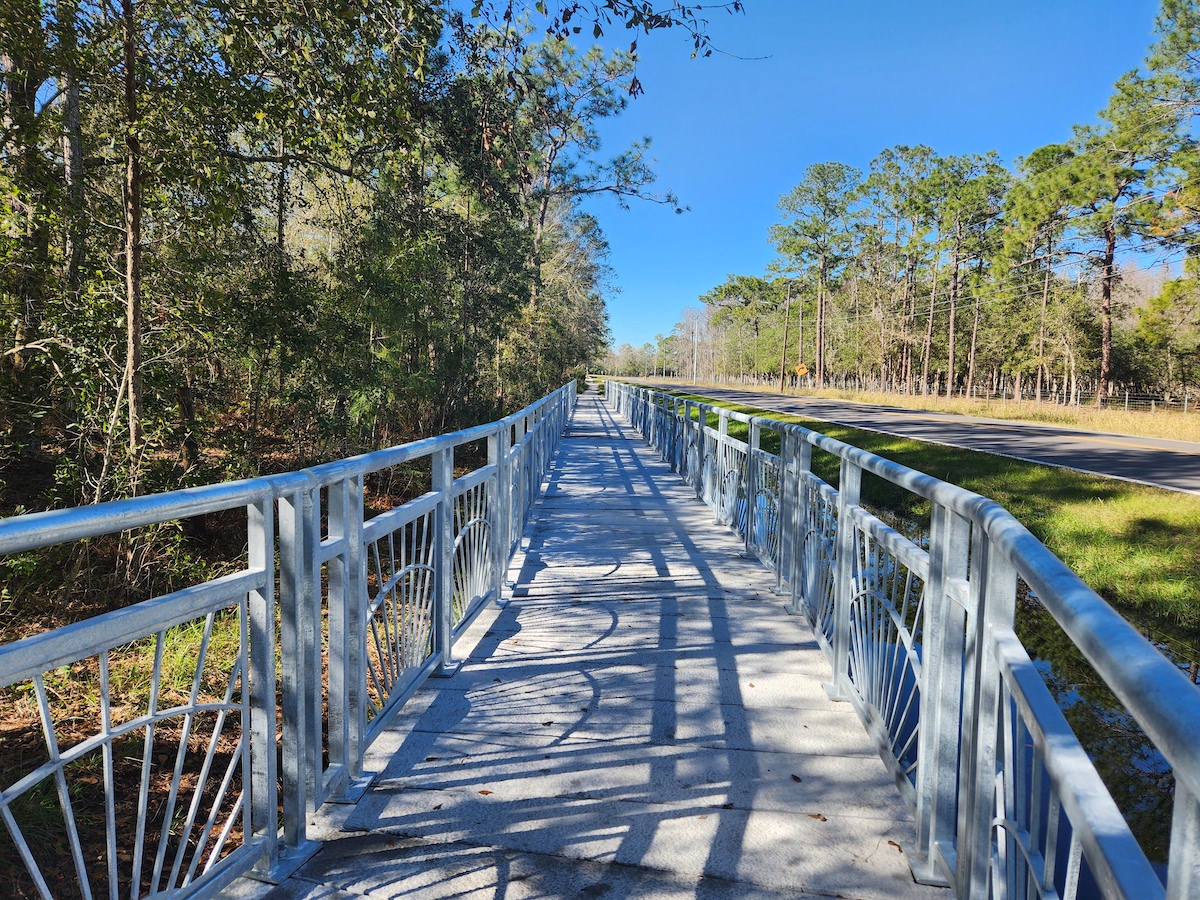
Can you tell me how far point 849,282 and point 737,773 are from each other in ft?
231

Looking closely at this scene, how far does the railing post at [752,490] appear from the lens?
660cm

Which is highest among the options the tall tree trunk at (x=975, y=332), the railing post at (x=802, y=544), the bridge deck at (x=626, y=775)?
the tall tree trunk at (x=975, y=332)

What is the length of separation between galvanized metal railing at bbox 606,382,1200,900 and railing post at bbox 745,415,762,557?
1.56 meters

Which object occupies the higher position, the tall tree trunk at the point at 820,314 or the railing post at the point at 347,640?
the tall tree trunk at the point at 820,314

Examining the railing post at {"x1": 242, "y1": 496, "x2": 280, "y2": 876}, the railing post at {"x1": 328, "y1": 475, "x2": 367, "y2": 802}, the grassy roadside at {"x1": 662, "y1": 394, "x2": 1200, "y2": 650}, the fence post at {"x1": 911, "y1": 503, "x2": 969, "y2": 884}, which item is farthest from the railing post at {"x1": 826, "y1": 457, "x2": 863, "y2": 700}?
the grassy roadside at {"x1": 662, "y1": 394, "x2": 1200, "y2": 650}

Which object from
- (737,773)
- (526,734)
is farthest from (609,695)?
(737,773)

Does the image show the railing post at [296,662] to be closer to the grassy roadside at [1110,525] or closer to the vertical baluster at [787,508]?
the vertical baluster at [787,508]

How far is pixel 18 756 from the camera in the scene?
137 inches

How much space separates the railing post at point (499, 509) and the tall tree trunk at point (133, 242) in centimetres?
250

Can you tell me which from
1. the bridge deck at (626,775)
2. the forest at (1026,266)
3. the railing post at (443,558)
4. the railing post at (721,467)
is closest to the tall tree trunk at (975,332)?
the forest at (1026,266)

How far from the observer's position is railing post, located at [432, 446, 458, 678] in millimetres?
3594

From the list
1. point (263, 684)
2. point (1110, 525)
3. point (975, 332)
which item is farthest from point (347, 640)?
point (975, 332)

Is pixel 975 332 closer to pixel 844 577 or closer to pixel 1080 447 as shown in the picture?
pixel 1080 447

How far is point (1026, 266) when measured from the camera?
42688 millimetres
